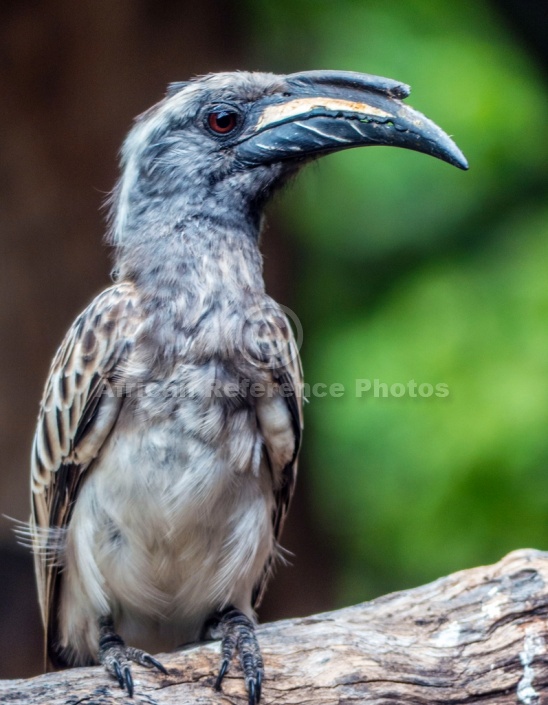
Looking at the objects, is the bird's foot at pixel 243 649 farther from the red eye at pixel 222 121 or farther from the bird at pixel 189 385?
the red eye at pixel 222 121

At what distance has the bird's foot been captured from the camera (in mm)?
2924

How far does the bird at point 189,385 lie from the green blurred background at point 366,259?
4.50 ft

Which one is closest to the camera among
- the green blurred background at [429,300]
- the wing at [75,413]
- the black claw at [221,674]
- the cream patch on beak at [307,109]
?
the black claw at [221,674]

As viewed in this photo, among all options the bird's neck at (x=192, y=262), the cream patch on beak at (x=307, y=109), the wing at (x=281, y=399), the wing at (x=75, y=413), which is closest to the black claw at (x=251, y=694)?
the wing at (x=281, y=399)

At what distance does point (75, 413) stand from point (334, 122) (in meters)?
1.35

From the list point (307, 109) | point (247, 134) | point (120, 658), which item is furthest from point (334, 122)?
point (120, 658)

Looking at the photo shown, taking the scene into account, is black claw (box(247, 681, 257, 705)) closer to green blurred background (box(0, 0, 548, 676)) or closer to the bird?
the bird

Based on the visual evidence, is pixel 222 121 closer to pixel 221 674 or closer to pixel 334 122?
pixel 334 122

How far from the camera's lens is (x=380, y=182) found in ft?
16.6

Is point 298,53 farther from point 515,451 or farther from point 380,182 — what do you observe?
point 515,451

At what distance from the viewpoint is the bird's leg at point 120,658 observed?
285 cm

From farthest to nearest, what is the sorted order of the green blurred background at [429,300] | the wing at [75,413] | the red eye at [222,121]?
the green blurred background at [429,300]
the red eye at [222,121]
the wing at [75,413]

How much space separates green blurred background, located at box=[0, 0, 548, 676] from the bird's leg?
79.7 inches

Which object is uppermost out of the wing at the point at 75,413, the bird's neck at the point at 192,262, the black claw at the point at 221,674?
the bird's neck at the point at 192,262
